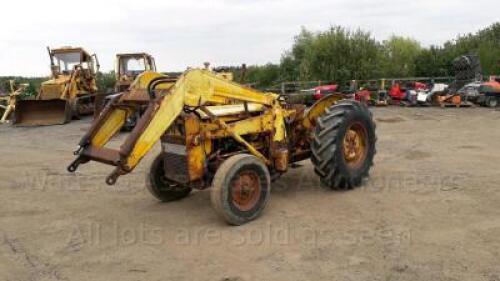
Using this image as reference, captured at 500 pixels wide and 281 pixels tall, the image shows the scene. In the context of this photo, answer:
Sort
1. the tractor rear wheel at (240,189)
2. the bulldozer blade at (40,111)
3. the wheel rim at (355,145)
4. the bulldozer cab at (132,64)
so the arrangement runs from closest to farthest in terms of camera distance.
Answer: the tractor rear wheel at (240,189) → the wheel rim at (355,145) → the bulldozer blade at (40,111) → the bulldozer cab at (132,64)

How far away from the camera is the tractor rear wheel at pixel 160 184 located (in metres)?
6.29

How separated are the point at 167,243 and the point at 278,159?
1930 millimetres

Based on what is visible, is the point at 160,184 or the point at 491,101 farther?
the point at 491,101

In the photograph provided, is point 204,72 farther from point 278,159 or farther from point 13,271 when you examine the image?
point 13,271

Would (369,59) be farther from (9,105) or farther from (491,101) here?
(9,105)

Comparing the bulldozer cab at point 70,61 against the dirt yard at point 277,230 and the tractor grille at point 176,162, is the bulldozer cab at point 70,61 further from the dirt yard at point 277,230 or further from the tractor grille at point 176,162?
the tractor grille at point 176,162

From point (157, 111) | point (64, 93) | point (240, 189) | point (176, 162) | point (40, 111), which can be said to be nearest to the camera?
point (157, 111)

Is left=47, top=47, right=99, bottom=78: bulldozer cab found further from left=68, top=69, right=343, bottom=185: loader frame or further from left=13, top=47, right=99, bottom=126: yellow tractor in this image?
left=68, top=69, right=343, bottom=185: loader frame

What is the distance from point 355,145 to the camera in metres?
6.93

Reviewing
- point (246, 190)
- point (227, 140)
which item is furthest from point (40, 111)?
point (246, 190)

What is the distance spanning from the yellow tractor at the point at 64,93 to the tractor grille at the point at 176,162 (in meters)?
12.5

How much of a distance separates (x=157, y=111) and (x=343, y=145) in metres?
2.73

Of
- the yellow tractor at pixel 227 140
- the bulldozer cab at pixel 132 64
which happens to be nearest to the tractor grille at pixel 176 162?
the yellow tractor at pixel 227 140

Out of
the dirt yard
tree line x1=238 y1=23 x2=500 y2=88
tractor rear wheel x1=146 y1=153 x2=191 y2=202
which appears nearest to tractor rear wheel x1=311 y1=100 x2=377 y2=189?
the dirt yard
